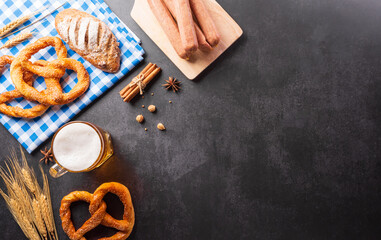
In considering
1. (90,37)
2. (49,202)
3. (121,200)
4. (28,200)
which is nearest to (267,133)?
(121,200)

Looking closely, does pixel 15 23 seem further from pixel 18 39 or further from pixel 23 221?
pixel 23 221

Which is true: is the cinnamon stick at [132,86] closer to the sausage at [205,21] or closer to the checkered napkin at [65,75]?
the checkered napkin at [65,75]

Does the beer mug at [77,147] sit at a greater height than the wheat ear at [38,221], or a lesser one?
greater

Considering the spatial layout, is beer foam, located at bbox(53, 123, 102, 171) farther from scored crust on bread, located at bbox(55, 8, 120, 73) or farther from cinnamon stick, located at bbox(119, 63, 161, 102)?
scored crust on bread, located at bbox(55, 8, 120, 73)

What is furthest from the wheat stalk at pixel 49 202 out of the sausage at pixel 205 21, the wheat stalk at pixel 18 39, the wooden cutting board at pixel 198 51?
the sausage at pixel 205 21

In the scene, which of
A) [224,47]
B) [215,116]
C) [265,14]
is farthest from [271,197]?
[265,14]

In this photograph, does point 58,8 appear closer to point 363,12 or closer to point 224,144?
point 224,144
